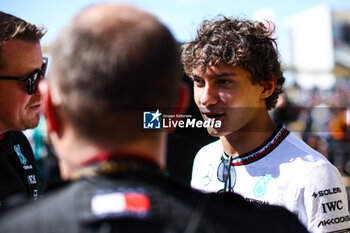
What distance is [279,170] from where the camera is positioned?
2049mm

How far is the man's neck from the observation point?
224 cm

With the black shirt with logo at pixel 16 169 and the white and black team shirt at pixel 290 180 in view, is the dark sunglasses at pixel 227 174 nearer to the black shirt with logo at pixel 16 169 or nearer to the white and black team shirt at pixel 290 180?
the white and black team shirt at pixel 290 180

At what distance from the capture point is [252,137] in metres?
2.27

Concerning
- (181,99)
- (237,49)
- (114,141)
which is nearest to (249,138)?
(237,49)

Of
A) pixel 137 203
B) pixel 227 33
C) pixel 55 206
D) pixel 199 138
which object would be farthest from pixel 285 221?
pixel 199 138

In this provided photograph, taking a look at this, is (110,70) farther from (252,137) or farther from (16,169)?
(16,169)

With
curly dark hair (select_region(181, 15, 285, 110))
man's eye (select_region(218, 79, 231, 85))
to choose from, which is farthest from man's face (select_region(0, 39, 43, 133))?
man's eye (select_region(218, 79, 231, 85))

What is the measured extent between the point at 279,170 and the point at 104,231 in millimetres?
1362

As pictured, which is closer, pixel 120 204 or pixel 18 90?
pixel 120 204

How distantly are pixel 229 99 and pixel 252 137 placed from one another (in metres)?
0.28

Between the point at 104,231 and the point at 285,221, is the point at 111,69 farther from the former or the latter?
the point at 285,221

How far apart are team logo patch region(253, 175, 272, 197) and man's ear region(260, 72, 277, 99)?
57 centimetres

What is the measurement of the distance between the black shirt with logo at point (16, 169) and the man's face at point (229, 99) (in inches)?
47.0

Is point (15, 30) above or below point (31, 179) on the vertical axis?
above
